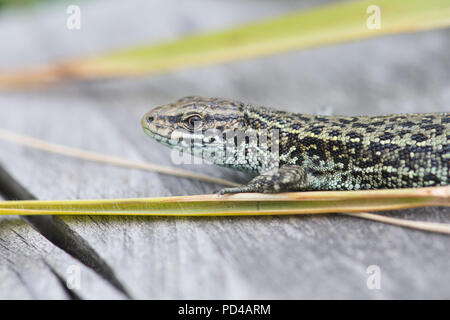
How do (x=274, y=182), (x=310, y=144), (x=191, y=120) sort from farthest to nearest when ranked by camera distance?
(x=191, y=120), (x=310, y=144), (x=274, y=182)

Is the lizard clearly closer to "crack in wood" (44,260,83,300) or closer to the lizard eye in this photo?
the lizard eye

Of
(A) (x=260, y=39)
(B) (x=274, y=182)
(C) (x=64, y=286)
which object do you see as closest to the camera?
(C) (x=64, y=286)

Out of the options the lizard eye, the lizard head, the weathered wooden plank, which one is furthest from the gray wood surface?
the lizard eye

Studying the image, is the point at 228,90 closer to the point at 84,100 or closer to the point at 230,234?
the point at 84,100

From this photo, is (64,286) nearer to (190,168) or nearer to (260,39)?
(190,168)

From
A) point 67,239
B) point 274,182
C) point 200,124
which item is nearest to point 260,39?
point 200,124

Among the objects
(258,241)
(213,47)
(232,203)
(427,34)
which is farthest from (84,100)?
(427,34)

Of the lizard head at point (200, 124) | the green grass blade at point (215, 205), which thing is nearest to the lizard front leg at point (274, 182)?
the green grass blade at point (215, 205)
